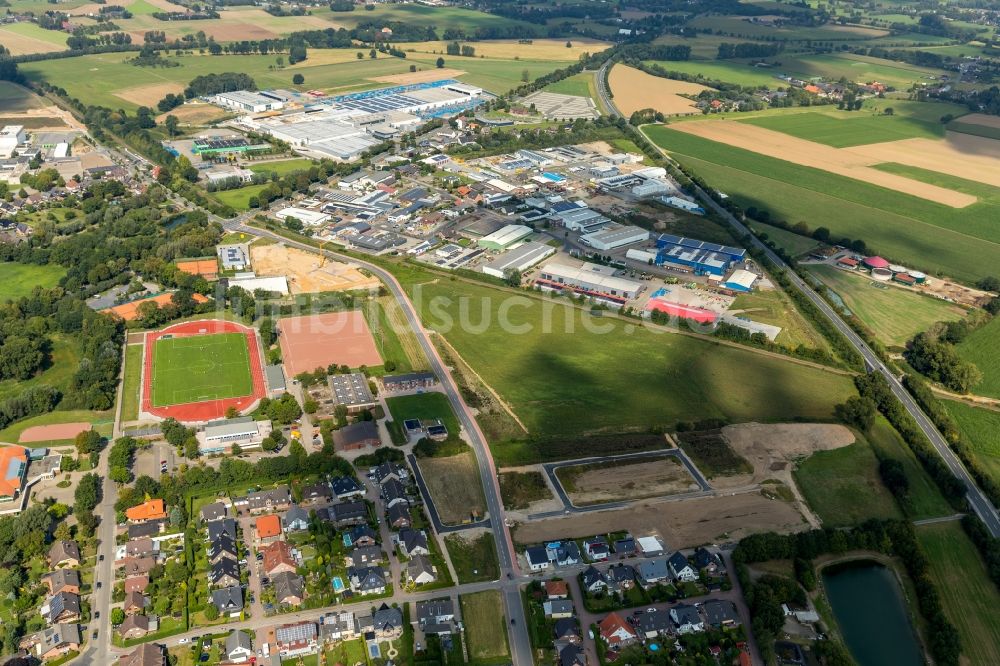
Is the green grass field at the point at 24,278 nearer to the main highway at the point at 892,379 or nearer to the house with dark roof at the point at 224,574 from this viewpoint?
the house with dark roof at the point at 224,574

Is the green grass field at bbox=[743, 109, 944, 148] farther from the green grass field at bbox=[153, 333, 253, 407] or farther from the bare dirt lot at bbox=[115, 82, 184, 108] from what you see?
the bare dirt lot at bbox=[115, 82, 184, 108]

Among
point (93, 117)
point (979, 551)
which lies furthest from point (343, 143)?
point (979, 551)

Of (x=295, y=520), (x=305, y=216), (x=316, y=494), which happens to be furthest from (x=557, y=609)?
(x=305, y=216)

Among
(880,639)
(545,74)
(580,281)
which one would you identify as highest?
(545,74)

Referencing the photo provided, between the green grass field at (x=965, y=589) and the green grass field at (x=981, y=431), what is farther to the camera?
the green grass field at (x=981, y=431)

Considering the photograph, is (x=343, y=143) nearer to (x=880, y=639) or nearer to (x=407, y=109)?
(x=407, y=109)

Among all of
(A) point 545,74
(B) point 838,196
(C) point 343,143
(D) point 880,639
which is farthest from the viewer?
(A) point 545,74

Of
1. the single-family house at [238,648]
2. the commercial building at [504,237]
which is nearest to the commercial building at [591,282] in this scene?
the commercial building at [504,237]
